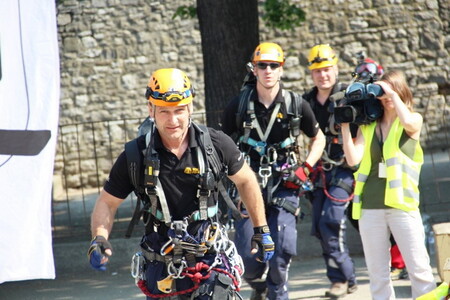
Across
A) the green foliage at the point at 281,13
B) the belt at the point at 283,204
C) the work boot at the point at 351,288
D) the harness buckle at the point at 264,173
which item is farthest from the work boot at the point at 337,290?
the green foliage at the point at 281,13

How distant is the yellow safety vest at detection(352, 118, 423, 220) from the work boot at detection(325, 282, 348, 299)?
148 centimetres

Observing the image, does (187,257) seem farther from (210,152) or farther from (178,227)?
(210,152)

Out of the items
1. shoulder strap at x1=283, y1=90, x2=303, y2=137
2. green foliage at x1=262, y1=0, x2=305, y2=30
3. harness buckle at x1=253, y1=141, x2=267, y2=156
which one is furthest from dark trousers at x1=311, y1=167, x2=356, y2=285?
green foliage at x1=262, y1=0, x2=305, y2=30

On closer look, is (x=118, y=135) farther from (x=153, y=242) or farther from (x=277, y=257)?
(x=153, y=242)

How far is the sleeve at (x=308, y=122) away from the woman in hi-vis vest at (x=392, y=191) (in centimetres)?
88

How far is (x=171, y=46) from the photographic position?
50.2ft

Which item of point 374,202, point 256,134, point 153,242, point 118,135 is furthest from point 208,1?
point 118,135

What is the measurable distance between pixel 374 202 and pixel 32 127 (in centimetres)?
270

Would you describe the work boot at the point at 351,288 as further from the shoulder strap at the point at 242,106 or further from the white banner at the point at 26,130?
the white banner at the point at 26,130

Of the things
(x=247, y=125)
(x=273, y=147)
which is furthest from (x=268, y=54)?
(x=273, y=147)

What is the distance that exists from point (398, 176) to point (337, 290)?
71.2 inches

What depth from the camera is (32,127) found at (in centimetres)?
658

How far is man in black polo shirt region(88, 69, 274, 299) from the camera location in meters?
4.77

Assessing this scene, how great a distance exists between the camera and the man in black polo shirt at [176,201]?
15.6ft
